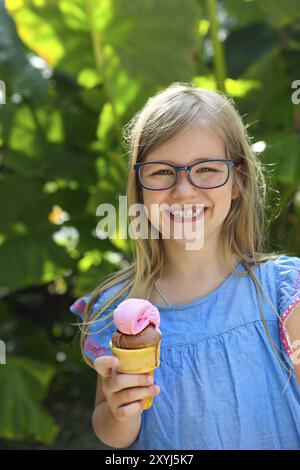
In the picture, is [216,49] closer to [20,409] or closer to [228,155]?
[228,155]

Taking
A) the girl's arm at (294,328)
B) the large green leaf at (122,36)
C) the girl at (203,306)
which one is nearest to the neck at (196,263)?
the girl at (203,306)

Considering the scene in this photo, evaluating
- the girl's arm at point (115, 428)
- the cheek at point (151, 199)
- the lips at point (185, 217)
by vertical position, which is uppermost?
the cheek at point (151, 199)

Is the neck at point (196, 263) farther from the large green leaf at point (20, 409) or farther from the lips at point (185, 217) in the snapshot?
the large green leaf at point (20, 409)

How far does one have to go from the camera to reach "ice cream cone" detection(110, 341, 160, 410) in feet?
4.66

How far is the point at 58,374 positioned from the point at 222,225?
237 centimetres

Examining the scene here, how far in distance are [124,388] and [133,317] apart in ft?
0.50

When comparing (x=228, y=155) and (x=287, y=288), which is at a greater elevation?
(x=228, y=155)

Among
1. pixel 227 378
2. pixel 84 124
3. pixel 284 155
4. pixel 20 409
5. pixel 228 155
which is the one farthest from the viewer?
pixel 84 124

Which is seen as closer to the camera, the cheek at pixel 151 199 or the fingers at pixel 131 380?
the fingers at pixel 131 380

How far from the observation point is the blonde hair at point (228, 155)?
1686 mm

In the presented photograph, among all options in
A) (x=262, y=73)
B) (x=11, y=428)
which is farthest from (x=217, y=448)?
(x=262, y=73)

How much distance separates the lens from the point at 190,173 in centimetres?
161

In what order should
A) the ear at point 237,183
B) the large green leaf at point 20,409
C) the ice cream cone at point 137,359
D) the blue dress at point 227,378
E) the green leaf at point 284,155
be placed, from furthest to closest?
the large green leaf at point 20,409, the green leaf at point 284,155, the ear at point 237,183, the blue dress at point 227,378, the ice cream cone at point 137,359

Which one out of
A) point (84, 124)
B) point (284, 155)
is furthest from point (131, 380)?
point (84, 124)
